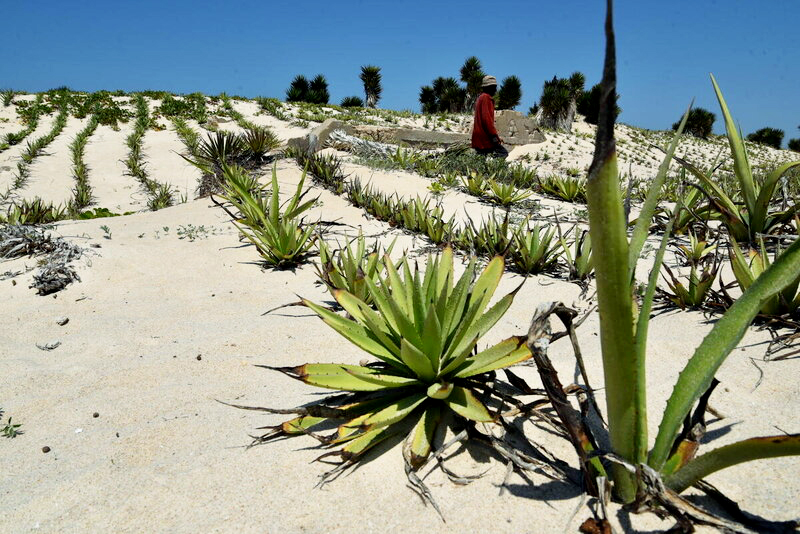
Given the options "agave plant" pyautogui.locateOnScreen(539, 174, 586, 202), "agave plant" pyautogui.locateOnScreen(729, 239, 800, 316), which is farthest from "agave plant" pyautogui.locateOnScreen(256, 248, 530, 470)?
"agave plant" pyautogui.locateOnScreen(539, 174, 586, 202)

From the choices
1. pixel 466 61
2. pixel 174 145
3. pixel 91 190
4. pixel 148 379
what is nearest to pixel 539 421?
pixel 148 379

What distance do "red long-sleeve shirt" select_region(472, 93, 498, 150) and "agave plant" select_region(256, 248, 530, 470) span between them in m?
7.14

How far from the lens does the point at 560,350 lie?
2354mm

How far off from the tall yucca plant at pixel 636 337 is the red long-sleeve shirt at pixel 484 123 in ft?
26.1

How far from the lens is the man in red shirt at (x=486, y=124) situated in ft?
27.7

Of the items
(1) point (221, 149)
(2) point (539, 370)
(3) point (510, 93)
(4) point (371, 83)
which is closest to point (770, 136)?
(3) point (510, 93)

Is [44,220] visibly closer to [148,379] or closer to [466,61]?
[148,379]

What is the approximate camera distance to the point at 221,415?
1994 mm

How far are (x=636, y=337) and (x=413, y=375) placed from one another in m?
0.91

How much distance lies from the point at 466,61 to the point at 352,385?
116 ft

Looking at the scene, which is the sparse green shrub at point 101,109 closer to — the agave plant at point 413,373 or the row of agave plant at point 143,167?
the row of agave plant at point 143,167

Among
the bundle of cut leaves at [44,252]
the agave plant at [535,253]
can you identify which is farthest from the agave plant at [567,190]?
the bundle of cut leaves at [44,252]

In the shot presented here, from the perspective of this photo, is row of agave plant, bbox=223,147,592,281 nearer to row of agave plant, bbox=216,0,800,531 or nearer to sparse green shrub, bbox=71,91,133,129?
row of agave plant, bbox=216,0,800,531

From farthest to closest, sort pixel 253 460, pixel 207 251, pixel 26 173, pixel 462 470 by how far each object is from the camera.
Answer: pixel 26 173
pixel 207 251
pixel 253 460
pixel 462 470
